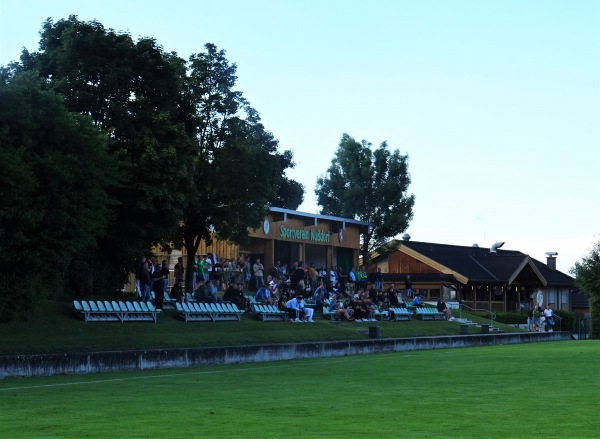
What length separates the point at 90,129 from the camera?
1102 inches

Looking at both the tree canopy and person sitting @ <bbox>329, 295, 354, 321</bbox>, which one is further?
person sitting @ <bbox>329, 295, 354, 321</bbox>

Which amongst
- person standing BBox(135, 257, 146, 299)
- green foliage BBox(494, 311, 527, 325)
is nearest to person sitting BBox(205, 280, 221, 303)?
person standing BBox(135, 257, 146, 299)

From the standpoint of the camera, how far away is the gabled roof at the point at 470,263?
75.2m

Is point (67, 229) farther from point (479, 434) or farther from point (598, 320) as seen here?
point (598, 320)

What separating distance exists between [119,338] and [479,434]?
1977 cm

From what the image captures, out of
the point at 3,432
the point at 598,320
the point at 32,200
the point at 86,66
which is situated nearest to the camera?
the point at 3,432

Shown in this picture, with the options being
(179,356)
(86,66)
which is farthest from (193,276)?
(179,356)

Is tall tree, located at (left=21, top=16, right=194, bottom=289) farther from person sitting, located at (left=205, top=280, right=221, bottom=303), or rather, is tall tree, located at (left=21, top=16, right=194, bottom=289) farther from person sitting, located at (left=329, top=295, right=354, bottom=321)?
person sitting, located at (left=329, top=295, right=354, bottom=321)

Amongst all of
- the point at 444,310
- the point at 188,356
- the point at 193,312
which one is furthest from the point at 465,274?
the point at 188,356

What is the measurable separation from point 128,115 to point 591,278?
157 ft

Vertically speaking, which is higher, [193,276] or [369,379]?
[193,276]

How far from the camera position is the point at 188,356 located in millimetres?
26766

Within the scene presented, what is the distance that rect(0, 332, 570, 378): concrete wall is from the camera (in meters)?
22.5

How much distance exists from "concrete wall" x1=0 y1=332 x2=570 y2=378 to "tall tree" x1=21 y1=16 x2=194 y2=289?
6.98 m
